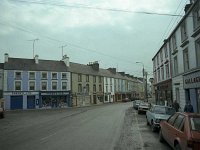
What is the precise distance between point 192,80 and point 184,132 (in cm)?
1514

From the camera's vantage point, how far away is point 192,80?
2236 cm

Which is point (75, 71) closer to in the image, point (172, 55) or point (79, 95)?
point (79, 95)

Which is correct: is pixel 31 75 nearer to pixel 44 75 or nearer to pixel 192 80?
pixel 44 75

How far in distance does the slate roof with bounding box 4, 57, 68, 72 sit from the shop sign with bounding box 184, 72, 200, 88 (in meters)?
41.5

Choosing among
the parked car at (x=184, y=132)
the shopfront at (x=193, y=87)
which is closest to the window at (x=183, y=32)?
the shopfront at (x=193, y=87)

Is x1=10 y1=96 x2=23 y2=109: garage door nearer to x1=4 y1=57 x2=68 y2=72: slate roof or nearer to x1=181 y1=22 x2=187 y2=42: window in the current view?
x1=4 y1=57 x2=68 y2=72: slate roof

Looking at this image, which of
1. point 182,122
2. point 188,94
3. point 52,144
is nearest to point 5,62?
point 188,94

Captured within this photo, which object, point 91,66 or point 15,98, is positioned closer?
point 15,98

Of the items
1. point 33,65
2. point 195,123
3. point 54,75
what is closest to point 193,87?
point 195,123

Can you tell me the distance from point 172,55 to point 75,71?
39.1 metres

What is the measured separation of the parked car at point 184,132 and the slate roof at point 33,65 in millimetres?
51297

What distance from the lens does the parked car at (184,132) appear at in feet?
24.7

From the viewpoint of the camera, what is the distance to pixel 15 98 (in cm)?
5678

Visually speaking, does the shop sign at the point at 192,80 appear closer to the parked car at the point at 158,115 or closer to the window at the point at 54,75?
the parked car at the point at 158,115
